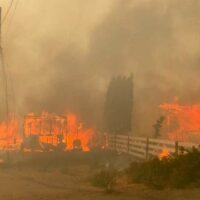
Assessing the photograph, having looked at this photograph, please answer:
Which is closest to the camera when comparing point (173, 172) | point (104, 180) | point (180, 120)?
point (173, 172)

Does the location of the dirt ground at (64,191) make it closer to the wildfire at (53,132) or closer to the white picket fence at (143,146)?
the white picket fence at (143,146)

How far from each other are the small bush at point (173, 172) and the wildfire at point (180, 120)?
33542 millimetres

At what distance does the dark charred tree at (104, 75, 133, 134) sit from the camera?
134 ft

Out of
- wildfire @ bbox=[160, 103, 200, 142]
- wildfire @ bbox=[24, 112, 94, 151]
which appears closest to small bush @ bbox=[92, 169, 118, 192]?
wildfire @ bbox=[24, 112, 94, 151]

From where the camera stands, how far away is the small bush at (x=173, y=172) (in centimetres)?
1473

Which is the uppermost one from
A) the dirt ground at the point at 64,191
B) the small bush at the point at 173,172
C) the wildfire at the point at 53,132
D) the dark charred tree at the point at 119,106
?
the dark charred tree at the point at 119,106

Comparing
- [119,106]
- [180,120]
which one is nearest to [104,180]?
[119,106]

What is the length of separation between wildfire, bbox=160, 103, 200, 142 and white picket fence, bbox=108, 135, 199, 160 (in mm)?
15482

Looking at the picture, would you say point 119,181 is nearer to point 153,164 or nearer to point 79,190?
point 153,164

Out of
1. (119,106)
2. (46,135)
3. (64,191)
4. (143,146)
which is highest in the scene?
(119,106)

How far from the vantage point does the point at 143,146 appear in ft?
83.1

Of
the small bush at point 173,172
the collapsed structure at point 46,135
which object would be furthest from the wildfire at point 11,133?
the small bush at point 173,172

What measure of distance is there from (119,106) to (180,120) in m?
12.5

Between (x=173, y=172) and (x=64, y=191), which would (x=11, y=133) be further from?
(x=173, y=172)
